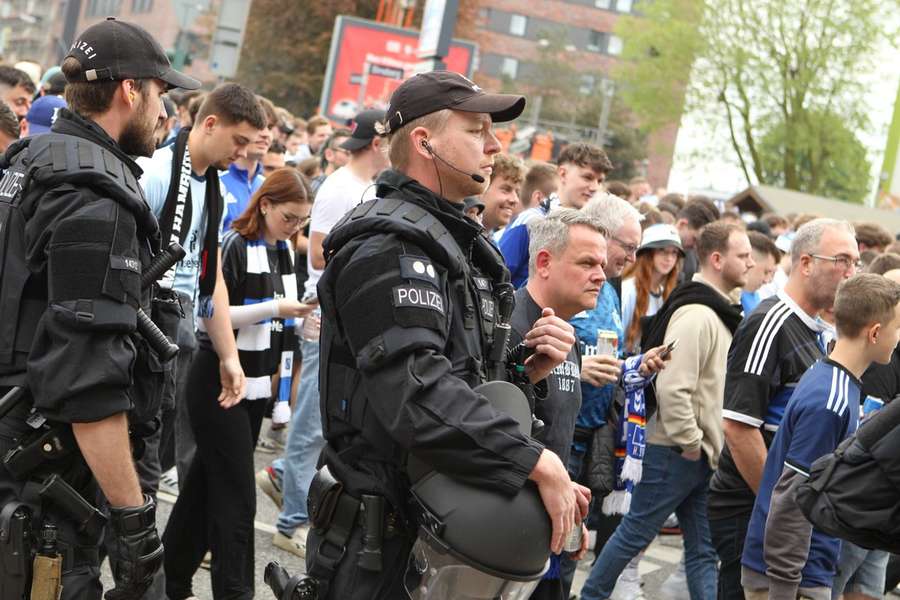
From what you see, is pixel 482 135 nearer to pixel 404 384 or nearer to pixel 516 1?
pixel 404 384

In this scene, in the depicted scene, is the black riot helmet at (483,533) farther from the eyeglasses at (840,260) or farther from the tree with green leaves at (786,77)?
the tree with green leaves at (786,77)

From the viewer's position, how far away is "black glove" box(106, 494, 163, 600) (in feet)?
10.9

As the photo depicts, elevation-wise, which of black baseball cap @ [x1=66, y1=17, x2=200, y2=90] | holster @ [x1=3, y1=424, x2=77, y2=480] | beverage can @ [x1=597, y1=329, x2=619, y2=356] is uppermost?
black baseball cap @ [x1=66, y1=17, x2=200, y2=90]

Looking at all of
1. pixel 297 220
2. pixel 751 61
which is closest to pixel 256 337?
pixel 297 220

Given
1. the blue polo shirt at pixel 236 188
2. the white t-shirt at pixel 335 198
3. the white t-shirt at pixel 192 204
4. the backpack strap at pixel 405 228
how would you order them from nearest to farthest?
1. the backpack strap at pixel 405 228
2. the white t-shirt at pixel 192 204
3. the white t-shirt at pixel 335 198
4. the blue polo shirt at pixel 236 188

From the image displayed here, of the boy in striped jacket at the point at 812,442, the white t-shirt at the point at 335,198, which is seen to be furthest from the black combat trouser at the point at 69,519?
the white t-shirt at the point at 335,198

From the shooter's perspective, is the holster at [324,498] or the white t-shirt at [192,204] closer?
the holster at [324,498]

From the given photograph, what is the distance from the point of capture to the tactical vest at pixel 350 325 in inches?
120

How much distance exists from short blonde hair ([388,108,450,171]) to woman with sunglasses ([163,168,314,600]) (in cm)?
232

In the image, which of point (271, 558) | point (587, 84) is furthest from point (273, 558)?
point (587, 84)

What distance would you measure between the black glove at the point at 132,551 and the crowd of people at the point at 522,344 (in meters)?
0.37

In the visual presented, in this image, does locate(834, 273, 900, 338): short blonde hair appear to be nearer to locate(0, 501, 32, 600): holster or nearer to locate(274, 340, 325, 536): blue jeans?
locate(274, 340, 325, 536): blue jeans

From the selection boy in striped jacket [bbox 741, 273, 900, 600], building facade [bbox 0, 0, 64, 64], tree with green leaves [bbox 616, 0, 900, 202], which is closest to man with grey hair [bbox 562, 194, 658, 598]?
Answer: boy in striped jacket [bbox 741, 273, 900, 600]

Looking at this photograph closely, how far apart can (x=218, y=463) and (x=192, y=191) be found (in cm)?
122
